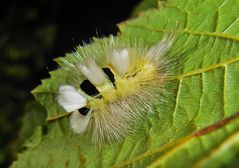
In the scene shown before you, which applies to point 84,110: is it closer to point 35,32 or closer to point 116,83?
point 116,83

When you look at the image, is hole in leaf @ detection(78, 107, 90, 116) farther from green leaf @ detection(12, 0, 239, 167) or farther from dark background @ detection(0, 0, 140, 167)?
dark background @ detection(0, 0, 140, 167)

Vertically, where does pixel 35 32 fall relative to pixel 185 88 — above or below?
A: above

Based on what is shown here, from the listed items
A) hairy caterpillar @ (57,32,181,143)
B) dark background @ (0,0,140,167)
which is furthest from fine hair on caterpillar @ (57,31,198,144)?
dark background @ (0,0,140,167)

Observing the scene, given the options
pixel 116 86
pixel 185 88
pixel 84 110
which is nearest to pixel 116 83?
pixel 116 86

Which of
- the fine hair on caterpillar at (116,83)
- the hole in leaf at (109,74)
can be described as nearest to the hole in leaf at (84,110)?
the fine hair on caterpillar at (116,83)

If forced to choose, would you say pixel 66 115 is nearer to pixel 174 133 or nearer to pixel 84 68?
pixel 84 68
